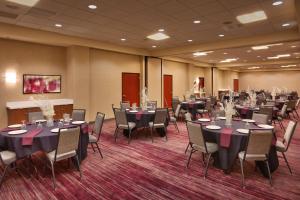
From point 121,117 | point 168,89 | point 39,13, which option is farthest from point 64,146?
point 168,89

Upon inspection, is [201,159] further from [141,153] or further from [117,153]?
[117,153]

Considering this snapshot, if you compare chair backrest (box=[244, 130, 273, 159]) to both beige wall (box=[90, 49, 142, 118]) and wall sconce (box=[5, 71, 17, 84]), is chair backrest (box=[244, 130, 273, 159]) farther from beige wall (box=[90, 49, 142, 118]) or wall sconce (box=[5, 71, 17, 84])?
wall sconce (box=[5, 71, 17, 84])

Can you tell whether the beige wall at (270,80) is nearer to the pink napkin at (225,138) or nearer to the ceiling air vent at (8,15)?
the pink napkin at (225,138)

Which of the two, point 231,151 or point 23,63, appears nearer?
point 231,151

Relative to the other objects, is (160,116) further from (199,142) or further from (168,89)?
(168,89)

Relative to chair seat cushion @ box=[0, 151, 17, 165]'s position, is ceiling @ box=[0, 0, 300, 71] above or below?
above

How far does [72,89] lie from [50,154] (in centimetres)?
476

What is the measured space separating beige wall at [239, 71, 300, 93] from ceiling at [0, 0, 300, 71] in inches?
655

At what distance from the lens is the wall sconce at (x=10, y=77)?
6.60 meters

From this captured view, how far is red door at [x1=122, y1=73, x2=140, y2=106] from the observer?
999cm

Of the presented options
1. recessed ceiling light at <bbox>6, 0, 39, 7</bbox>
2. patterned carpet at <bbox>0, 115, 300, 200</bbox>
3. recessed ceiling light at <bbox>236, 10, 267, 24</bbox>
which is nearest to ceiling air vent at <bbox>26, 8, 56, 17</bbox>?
recessed ceiling light at <bbox>6, 0, 39, 7</bbox>

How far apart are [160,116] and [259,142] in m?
2.90

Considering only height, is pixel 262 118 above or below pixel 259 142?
above

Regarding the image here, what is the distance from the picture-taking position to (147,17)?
17.5ft
